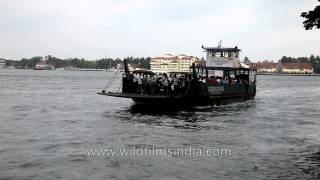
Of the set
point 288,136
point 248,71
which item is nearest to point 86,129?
point 288,136

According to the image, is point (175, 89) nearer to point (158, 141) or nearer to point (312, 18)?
point (158, 141)

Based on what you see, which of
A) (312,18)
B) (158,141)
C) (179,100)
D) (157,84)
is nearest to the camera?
(312,18)

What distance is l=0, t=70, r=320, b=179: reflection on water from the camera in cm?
1458

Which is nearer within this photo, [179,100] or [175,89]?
[179,100]

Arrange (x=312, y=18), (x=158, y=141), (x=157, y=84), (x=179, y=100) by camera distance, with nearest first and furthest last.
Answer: (x=312, y=18) < (x=158, y=141) < (x=179, y=100) < (x=157, y=84)

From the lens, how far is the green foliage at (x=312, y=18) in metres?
15.4

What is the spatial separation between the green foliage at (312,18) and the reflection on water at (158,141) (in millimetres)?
4372

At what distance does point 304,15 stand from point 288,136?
7414 millimetres

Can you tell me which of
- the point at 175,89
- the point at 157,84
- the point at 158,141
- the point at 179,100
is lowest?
the point at 158,141

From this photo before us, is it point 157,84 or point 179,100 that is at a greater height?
point 157,84

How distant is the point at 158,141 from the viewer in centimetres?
1970

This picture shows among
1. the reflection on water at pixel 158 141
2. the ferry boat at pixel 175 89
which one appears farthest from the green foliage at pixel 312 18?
the ferry boat at pixel 175 89

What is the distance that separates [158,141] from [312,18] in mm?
7638

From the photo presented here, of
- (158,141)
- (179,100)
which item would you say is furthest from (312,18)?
(179,100)
